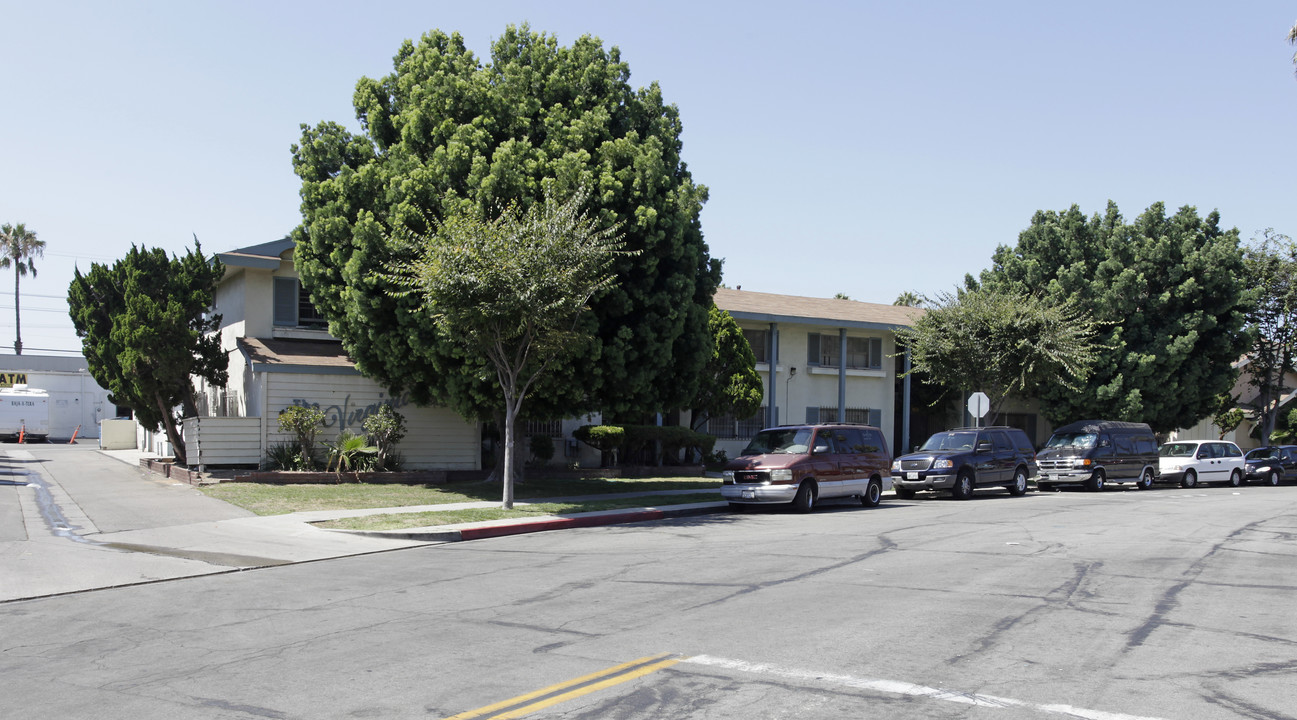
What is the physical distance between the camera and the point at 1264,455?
34.7 metres

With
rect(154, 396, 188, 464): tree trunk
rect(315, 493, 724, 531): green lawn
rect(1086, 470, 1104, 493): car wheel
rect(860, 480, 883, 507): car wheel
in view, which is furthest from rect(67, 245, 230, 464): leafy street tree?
rect(1086, 470, 1104, 493): car wheel

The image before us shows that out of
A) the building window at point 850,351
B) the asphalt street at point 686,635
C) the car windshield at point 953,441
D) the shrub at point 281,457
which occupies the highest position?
the building window at point 850,351

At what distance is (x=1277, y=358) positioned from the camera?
4100cm

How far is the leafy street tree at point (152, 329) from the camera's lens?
72.5ft

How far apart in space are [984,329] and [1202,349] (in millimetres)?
11960

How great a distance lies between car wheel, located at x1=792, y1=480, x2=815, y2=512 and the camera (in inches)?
755

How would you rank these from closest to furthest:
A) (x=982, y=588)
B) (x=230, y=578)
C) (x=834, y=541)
Result: (x=982, y=588)
(x=230, y=578)
(x=834, y=541)

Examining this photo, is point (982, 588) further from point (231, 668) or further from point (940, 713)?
point (231, 668)

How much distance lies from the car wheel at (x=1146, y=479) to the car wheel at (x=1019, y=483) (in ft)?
22.5

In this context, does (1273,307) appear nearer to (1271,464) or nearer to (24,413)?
(1271,464)

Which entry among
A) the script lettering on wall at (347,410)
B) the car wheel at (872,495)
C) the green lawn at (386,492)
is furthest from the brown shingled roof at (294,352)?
the car wheel at (872,495)

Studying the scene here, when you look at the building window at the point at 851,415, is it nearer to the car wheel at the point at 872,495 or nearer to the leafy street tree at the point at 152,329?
the car wheel at the point at 872,495

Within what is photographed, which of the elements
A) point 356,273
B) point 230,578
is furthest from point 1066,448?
point 230,578

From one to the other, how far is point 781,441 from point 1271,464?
2414 centimetres
